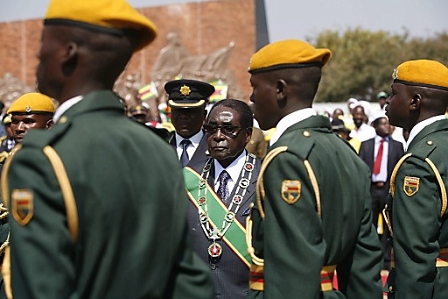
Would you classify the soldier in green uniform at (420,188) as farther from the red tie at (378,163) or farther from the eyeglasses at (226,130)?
the red tie at (378,163)

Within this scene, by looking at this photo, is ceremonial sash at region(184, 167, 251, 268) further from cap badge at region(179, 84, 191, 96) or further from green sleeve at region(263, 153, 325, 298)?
cap badge at region(179, 84, 191, 96)

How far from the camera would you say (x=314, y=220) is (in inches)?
138

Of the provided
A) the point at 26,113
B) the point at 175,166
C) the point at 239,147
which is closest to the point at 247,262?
the point at 239,147

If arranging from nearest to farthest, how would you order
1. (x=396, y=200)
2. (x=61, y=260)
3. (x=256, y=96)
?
(x=61, y=260) < (x=256, y=96) < (x=396, y=200)

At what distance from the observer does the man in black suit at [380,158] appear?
41.1ft

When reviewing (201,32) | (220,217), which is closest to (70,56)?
(220,217)

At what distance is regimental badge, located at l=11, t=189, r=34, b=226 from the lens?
2.32 meters

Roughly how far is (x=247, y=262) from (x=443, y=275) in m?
1.15

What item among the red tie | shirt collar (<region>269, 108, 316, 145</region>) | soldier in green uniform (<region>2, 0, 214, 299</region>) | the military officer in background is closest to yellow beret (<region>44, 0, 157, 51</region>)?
soldier in green uniform (<region>2, 0, 214, 299</region>)

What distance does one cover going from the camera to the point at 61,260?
2.32 meters

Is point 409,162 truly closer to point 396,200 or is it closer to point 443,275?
point 396,200

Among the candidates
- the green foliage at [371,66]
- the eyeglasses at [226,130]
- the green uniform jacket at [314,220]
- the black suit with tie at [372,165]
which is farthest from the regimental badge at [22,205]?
the green foliage at [371,66]

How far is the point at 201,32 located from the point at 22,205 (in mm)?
32588

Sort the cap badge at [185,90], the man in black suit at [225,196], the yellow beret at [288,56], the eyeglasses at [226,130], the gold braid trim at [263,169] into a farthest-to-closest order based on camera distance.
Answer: the cap badge at [185,90]
the eyeglasses at [226,130]
the man in black suit at [225,196]
the yellow beret at [288,56]
the gold braid trim at [263,169]
